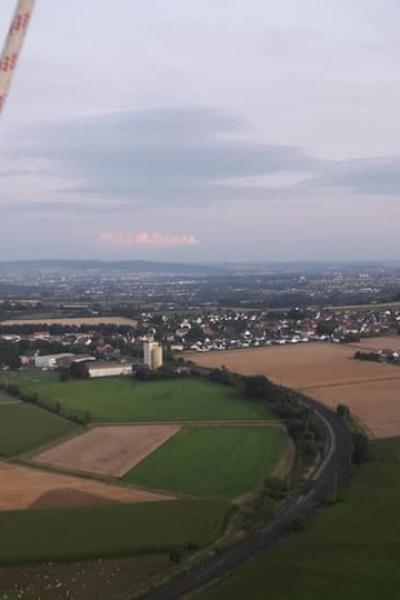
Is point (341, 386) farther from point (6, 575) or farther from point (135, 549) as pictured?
point (6, 575)

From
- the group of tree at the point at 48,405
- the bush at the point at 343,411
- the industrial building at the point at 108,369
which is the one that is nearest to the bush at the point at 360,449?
the bush at the point at 343,411

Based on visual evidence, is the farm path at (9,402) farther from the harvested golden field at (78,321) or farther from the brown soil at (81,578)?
the harvested golden field at (78,321)

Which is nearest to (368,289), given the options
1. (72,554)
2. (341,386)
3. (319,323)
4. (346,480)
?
(319,323)

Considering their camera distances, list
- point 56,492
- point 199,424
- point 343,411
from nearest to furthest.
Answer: point 56,492, point 199,424, point 343,411

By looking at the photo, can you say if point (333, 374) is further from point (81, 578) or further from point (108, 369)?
point (81, 578)

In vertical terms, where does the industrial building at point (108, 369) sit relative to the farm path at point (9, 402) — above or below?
above

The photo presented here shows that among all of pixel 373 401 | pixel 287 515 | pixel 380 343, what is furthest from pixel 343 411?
pixel 380 343

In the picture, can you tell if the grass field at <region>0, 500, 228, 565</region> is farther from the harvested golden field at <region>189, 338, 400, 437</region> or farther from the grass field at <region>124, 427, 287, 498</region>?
the harvested golden field at <region>189, 338, 400, 437</region>
